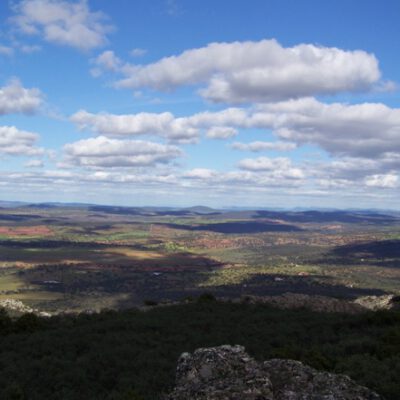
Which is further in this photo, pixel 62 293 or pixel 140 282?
pixel 140 282

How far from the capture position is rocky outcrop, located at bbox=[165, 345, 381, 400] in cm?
1708

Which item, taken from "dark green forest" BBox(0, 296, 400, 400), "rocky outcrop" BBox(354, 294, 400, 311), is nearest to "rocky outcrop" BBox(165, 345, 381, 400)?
"dark green forest" BBox(0, 296, 400, 400)

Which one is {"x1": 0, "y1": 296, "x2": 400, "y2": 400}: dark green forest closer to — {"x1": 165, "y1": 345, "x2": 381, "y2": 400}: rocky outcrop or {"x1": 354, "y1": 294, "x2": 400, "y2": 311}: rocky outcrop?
{"x1": 165, "y1": 345, "x2": 381, "y2": 400}: rocky outcrop

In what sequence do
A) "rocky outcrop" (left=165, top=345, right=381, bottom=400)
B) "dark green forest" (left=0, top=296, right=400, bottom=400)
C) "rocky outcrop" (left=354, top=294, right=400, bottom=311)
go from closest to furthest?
"rocky outcrop" (left=165, top=345, right=381, bottom=400) → "dark green forest" (left=0, top=296, right=400, bottom=400) → "rocky outcrop" (left=354, top=294, right=400, bottom=311)

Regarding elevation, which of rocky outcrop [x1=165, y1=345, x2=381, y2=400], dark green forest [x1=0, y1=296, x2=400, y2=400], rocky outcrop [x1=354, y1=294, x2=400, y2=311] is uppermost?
rocky outcrop [x1=165, y1=345, x2=381, y2=400]

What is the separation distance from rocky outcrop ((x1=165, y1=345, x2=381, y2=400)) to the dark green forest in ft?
9.91

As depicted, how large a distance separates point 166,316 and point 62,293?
12158 cm

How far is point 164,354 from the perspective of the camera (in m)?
31.9

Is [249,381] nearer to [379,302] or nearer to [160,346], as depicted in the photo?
[160,346]

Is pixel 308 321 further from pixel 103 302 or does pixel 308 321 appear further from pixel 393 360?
pixel 103 302

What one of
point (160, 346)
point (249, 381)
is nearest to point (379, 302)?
point (160, 346)

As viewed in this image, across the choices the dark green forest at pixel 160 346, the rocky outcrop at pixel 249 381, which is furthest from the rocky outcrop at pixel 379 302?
the rocky outcrop at pixel 249 381

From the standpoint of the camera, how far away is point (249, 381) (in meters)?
17.9

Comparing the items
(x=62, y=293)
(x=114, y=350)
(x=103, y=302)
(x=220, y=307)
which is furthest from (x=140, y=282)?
(x=114, y=350)
